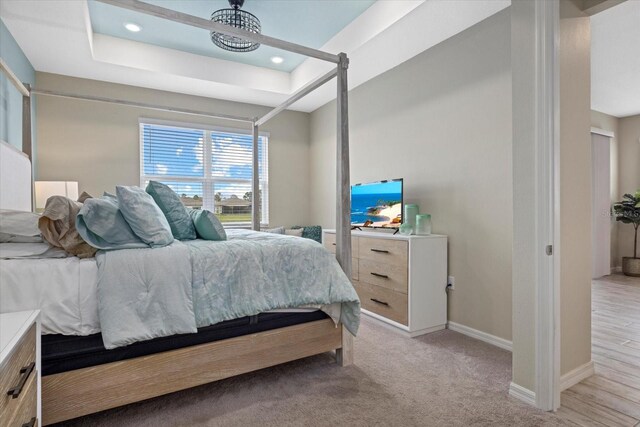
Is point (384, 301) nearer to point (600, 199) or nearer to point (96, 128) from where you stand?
point (96, 128)

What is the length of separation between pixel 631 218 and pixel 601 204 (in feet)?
1.48

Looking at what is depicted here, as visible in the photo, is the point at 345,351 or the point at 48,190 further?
the point at 48,190

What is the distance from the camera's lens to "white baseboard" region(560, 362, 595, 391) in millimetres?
1941

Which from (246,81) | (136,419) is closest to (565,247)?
(136,419)

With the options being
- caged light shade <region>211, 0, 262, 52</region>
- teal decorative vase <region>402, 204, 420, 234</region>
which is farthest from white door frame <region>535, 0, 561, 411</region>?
caged light shade <region>211, 0, 262, 52</region>

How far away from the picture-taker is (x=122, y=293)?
5.19 ft

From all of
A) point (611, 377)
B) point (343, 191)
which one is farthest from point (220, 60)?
point (611, 377)

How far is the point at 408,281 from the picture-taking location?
2.80m

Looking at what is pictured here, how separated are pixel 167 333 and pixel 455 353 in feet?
6.42

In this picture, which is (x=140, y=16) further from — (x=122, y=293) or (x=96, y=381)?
(x=96, y=381)

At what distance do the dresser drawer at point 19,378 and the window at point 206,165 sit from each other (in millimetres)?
3360

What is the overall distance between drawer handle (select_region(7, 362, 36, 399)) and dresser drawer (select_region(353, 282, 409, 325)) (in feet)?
7.82

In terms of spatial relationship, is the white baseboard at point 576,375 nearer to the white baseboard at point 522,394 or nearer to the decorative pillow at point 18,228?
the white baseboard at point 522,394

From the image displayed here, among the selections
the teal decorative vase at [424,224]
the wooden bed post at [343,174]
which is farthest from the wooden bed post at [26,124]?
the teal decorative vase at [424,224]
